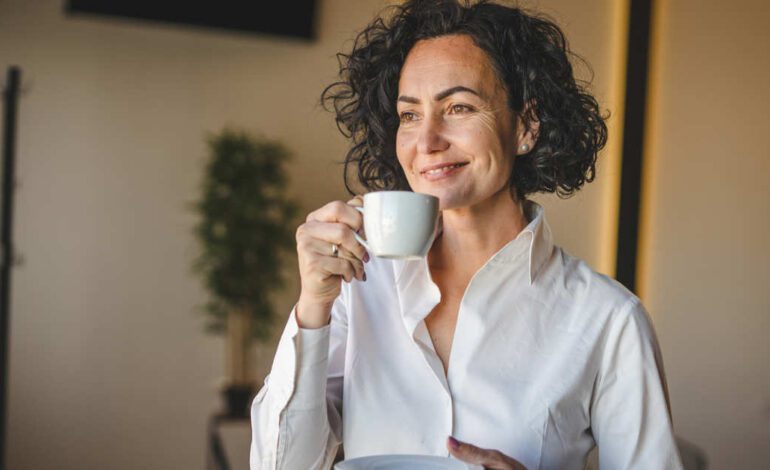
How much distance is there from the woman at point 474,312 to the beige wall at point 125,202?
9.28 feet

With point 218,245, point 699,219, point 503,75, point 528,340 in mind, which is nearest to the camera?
point 528,340

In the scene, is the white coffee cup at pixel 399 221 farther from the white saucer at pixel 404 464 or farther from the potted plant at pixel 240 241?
the potted plant at pixel 240 241

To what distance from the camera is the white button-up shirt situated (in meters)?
1.20

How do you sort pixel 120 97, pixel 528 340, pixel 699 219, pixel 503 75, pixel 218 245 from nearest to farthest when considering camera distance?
pixel 528 340, pixel 503 75, pixel 699 219, pixel 218 245, pixel 120 97

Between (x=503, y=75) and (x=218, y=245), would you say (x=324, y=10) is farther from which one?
(x=503, y=75)

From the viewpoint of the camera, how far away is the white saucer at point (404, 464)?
0.92 m

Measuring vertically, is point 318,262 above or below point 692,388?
above

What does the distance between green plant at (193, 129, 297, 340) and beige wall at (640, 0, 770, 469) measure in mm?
1841

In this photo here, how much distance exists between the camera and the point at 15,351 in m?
3.95

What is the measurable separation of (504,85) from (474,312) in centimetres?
Result: 43

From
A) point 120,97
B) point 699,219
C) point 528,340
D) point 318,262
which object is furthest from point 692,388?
point 120,97

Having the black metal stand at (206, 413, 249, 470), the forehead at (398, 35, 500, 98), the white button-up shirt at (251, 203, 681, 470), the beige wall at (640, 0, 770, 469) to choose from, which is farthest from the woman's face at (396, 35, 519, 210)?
the black metal stand at (206, 413, 249, 470)

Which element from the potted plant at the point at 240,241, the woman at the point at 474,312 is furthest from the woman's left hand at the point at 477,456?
the potted plant at the point at 240,241

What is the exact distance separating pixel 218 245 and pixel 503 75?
260cm
